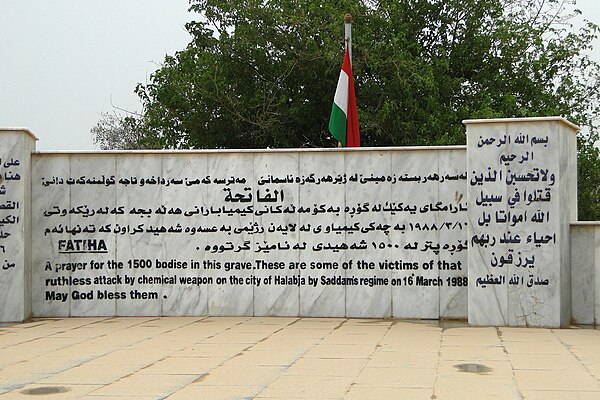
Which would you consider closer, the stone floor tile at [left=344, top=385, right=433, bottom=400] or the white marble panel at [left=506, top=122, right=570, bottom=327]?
the stone floor tile at [left=344, top=385, right=433, bottom=400]

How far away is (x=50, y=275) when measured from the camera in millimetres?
13297

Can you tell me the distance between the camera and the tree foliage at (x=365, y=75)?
84.0 feet

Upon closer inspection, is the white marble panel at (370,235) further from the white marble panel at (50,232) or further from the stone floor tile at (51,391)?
the stone floor tile at (51,391)

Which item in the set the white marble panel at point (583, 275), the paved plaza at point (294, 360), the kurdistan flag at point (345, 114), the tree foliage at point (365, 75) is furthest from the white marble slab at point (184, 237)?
the tree foliage at point (365, 75)

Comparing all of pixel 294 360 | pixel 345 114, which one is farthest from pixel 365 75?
pixel 294 360

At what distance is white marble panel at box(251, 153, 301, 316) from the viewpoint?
1297 centimetres

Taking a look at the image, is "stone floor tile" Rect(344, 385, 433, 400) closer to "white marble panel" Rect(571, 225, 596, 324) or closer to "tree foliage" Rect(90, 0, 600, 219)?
"white marble panel" Rect(571, 225, 596, 324)

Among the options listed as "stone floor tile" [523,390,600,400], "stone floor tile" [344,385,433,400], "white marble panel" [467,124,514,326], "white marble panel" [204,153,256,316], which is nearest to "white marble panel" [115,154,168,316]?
"white marble panel" [204,153,256,316]

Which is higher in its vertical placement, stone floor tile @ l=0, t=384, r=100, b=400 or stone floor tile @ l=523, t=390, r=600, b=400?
stone floor tile @ l=523, t=390, r=600, b=400

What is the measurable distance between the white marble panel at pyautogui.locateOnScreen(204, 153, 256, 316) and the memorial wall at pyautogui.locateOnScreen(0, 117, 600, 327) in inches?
0.6

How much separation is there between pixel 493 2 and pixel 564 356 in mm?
21231

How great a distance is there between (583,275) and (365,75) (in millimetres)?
14967

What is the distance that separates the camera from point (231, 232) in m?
13.1

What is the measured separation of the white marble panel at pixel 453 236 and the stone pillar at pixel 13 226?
18.2 ft
